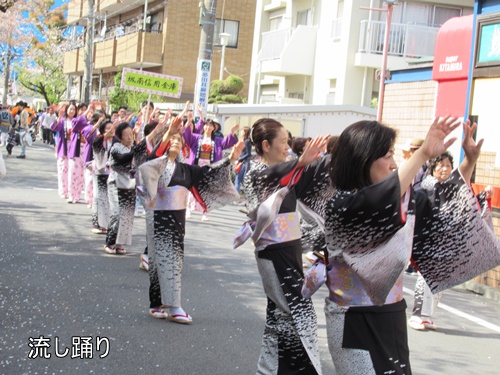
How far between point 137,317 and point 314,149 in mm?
3018

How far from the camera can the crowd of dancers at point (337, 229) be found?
10.8ft

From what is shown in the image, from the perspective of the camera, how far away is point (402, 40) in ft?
78.3

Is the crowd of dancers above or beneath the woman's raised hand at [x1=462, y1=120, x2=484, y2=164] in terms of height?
beneath

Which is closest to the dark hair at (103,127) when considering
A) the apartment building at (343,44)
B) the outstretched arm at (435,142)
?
the outstretched arm at (435,142)

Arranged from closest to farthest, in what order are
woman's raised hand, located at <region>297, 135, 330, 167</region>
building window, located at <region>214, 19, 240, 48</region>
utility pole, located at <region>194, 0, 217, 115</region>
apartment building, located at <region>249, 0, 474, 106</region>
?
woman's raised hand, located at <region>297, 135, 330, 167</region>
utility pole, located at <region>194, 0, 217, 115</region>
apartment building, located at <region>249, 0, 474, 106</region>
building window, located at <region>214, 19, 240, 48</region>

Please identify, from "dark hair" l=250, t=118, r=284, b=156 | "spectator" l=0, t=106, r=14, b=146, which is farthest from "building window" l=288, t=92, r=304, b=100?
"dark hair" l=250, t=118, r=284, b=156

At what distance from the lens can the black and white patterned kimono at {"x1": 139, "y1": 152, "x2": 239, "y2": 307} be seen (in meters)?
6.54

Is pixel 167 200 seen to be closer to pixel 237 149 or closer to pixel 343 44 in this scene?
pixel 237 149

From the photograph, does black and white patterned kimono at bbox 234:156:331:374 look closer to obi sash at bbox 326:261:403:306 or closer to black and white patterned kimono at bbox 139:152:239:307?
obi sash at bbox 326:261:403:306

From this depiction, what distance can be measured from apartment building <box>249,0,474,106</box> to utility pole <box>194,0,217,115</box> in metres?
8.16

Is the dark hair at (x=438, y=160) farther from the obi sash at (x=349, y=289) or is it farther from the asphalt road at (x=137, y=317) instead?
the obi sash at (x=349, y=289)

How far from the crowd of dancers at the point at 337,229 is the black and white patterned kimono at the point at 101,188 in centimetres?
357

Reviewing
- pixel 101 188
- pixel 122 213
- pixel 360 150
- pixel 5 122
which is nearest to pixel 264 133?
pixel 360 150

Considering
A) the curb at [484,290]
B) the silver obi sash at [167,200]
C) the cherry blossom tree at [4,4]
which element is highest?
the cherry blossom tree at [4,4]
